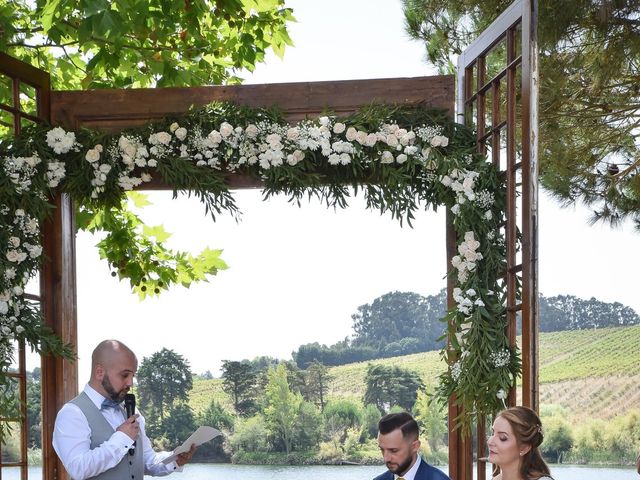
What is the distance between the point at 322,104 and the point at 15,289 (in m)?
1.69

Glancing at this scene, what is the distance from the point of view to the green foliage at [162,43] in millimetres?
6449

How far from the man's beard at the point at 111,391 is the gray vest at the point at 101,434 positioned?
76 mm

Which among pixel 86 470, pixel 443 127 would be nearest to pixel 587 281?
pixel 443 127

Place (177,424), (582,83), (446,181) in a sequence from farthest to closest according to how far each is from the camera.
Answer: (177,424) → (582,83) → (446,181)

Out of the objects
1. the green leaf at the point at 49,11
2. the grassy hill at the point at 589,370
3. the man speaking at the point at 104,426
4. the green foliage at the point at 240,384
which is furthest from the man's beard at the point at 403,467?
the green foliage at the point at 240,384

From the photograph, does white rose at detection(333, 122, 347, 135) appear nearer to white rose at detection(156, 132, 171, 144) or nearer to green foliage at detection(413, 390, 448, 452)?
white rose at detection(156, 132, 171, 144)

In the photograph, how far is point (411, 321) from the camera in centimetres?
2052

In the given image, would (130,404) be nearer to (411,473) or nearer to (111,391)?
(111,391)

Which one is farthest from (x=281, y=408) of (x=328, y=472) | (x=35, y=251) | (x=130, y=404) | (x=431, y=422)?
(x=130, y=404)

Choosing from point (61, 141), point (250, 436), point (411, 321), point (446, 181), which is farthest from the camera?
point (250, 436)

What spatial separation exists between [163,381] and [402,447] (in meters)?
17.9

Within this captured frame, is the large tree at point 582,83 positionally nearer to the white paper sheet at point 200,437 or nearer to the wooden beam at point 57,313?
the wooden beam at point 57,313

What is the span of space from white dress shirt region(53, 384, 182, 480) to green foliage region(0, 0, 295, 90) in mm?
2767

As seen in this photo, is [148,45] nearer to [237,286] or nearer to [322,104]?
[322,104]
